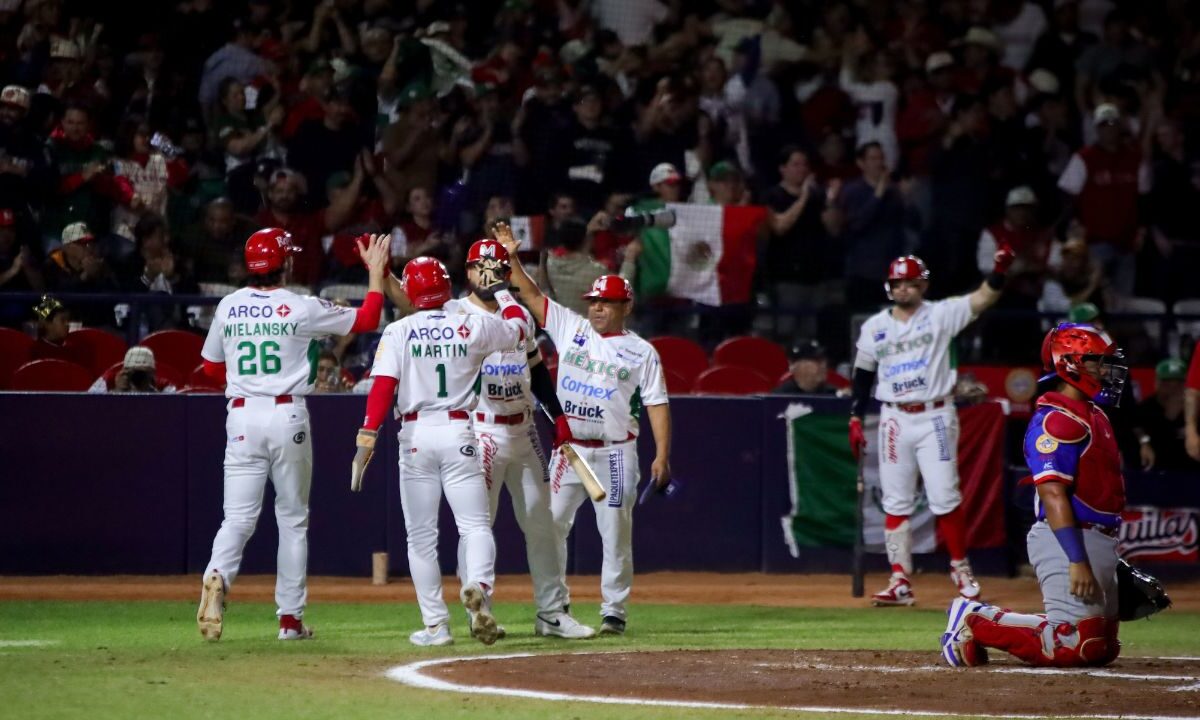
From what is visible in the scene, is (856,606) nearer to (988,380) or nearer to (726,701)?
(988,380)

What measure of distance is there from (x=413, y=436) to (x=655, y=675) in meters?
1.83

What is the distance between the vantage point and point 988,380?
1455cm

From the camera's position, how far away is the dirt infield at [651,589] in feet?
38.5

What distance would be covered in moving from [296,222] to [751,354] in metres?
3.95

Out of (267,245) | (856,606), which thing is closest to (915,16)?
(856,606)

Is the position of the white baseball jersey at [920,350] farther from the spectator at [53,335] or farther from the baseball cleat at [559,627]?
the spectator at [53,335]

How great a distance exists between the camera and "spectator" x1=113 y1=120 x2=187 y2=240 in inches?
548

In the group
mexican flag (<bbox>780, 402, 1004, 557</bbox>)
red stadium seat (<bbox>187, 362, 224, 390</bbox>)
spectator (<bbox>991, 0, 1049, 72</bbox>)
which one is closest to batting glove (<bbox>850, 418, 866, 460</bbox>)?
mexican flag (<bbox>780, 402, 1004, 557</bbox>)

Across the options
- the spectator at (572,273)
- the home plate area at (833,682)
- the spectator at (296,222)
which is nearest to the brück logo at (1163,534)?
the spectator at (572,273)

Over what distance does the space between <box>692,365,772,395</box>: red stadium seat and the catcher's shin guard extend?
6.09 meters

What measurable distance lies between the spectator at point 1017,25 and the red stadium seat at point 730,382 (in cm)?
655

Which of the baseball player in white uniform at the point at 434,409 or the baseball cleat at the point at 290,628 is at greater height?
the baseball player in white uniform at the point at 434,409

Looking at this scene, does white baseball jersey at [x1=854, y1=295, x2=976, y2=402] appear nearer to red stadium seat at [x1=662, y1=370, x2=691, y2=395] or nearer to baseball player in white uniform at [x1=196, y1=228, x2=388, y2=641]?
red stadium seat at [x1=662, y1=370, x2=691, y2=395]

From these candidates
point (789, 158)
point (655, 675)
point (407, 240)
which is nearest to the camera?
point (655, 675)
